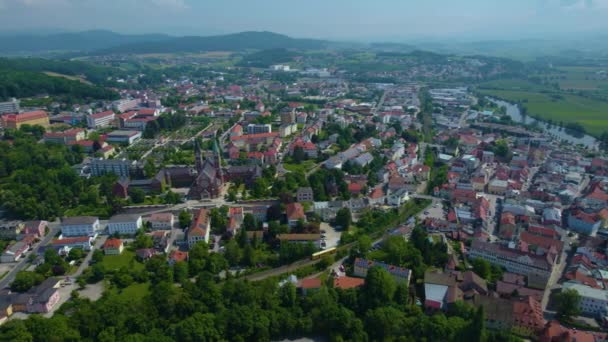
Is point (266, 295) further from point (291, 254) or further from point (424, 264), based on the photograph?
point (424, 264)

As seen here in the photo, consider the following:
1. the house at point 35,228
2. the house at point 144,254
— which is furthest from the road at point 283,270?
the house at point 35,228

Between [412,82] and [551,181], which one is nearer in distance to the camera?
[551,181]

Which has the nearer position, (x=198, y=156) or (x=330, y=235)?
(x=330, y=235)

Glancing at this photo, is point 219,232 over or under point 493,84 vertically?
under

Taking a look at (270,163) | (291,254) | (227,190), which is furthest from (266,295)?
(270,163)

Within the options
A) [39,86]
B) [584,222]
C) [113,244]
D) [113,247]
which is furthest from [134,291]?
[39,86]

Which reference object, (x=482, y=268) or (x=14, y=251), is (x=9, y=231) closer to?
(x=14, y=251)
